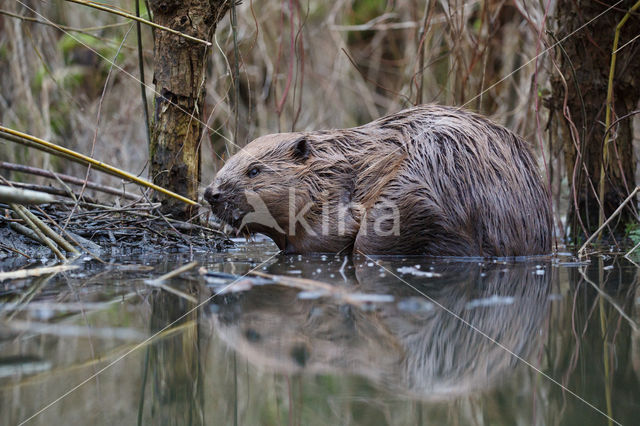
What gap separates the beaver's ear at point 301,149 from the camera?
365cm

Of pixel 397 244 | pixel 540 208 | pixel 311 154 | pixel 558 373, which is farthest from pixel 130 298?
pixel 540 208

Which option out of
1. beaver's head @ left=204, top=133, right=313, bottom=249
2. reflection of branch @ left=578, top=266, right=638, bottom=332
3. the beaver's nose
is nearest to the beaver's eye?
beaver's head @ left=204, top=133, right=313, bottom=249

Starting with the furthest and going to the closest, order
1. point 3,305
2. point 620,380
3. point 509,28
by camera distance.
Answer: point 509,28 → point 3,305 → point 620,380

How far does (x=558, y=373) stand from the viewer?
48.6 inches

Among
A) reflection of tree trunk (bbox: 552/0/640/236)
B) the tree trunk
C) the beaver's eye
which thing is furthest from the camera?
reflection of tree trunk (bbox: 552/0/640/236)

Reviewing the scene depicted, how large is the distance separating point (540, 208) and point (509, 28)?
451 centimetres

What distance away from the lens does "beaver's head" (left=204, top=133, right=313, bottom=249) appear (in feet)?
11.6

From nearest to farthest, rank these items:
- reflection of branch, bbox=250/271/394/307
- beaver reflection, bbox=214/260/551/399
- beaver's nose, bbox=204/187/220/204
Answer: beaver reflection, bbox=214/260/551/399
reflection of branch, bbox=250/271/394/307
beaver's nose, bbox=204/187/220/204

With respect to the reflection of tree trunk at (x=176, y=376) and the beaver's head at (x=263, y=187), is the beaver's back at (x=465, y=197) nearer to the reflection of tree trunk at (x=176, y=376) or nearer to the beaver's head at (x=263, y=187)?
the beaver's head at (x=263, y=187)

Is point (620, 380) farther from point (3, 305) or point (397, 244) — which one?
point (397, 244)

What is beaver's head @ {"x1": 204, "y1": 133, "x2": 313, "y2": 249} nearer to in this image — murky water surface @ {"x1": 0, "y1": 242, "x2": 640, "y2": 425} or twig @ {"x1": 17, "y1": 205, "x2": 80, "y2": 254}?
twig @ {"x1": 17, "y1": 205, "x2": 80, "y2": 254}

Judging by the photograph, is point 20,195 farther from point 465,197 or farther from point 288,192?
point 465,197

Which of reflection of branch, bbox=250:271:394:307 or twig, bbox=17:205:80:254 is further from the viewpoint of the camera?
twig, bbox=17:205:80:254

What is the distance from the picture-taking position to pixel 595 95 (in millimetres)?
3957
